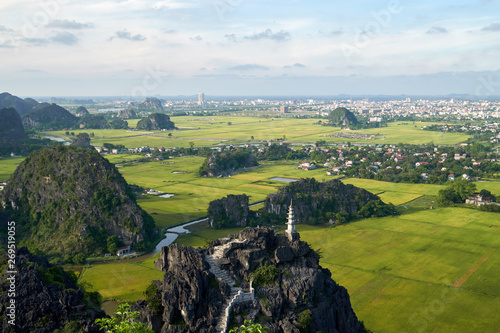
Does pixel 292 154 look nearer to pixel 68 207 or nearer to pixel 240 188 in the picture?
pixel 240 188

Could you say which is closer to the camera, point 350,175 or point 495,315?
point 495,315

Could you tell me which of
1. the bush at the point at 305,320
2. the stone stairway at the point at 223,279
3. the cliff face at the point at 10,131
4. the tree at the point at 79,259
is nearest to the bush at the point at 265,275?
the stone stairway at the point at 223,279

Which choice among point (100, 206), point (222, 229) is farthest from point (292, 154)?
point (100, 206)

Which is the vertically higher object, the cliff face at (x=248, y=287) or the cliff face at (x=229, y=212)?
the cliff face at (x=248, y=287)

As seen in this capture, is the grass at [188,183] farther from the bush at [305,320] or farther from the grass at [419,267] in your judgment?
the bush at [305,320]

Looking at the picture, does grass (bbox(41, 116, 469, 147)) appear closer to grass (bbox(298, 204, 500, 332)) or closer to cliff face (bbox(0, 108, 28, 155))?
cliff face (bbox(0, 108, 28, 155))

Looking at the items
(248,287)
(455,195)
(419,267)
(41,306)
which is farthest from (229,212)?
(455,195)
